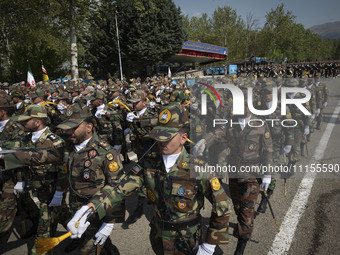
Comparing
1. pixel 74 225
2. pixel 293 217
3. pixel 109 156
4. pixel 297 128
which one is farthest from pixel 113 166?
pixel 297 128

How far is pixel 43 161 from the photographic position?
131 inches

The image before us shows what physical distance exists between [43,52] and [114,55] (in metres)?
10.4

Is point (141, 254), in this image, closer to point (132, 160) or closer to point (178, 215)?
point (178, 215)

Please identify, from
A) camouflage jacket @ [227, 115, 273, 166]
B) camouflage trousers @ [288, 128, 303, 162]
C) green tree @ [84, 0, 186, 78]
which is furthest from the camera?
green tree @ [84, 0, 186, 78]

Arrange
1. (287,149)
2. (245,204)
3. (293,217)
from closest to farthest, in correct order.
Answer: (245,204) < (293,217) < (287,149)

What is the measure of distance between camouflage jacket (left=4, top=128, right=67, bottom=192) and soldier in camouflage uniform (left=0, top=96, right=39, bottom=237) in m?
0.37

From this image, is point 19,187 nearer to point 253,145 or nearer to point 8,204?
point 8,204

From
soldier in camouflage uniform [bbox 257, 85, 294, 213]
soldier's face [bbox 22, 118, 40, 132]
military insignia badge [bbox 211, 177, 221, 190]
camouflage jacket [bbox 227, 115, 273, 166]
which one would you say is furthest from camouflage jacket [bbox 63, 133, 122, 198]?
soldier in camouflage uniform [bbox 257, 85, 294, 213]

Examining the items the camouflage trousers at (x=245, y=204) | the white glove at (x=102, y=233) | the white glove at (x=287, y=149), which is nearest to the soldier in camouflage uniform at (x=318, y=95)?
the white glove at (x=287, y=149)

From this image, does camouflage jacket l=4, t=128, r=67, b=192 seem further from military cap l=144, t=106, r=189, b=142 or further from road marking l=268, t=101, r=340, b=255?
road marking l=268, t=101, r=340, b=255

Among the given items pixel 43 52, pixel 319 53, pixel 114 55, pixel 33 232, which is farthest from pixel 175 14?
pixel 319 53

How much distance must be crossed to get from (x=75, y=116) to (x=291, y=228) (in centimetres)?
405

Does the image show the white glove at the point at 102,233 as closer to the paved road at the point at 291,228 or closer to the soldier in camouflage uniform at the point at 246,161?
the paved road at the point at 291,228

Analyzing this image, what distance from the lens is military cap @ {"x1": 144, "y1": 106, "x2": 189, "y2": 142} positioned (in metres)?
2.28
